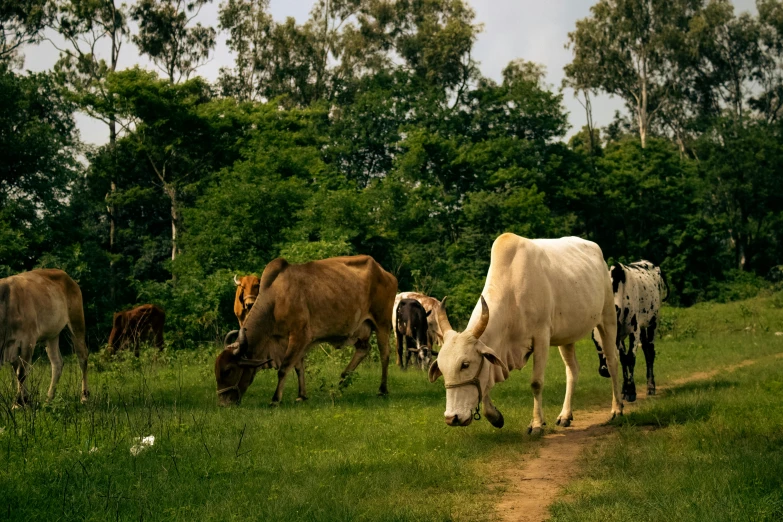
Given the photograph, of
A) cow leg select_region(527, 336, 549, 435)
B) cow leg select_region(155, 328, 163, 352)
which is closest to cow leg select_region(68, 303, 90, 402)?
cow leg select_region(527, 336, 549, 435)

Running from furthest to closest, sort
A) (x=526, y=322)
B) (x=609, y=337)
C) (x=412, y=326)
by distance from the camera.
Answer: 1. (x=412, y=326)
2. (x=609, y=337)
3. (x=526, y=322)

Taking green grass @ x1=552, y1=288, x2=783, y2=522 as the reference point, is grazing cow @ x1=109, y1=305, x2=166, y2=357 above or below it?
above

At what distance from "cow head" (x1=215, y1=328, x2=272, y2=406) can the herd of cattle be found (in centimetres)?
1

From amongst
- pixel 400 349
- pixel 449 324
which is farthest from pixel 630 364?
pixel 400 349

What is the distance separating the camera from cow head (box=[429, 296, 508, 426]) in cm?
836

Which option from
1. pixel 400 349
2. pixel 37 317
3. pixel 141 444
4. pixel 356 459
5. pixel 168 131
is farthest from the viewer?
pixel 168 131

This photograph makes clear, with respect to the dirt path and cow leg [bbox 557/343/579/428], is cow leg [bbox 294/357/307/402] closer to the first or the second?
cow leg [bbox 557/343/579/428]

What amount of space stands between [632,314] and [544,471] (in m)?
5.45

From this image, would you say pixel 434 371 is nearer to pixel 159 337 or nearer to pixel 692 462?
pixel 692 462

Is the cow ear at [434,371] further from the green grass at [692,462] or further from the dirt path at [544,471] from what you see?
the green grass at [692,462]

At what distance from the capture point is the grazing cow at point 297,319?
1220cm

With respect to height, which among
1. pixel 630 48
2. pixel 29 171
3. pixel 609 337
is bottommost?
pixel 609 337

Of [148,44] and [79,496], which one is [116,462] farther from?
[148,44]

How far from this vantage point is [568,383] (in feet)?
34.7
